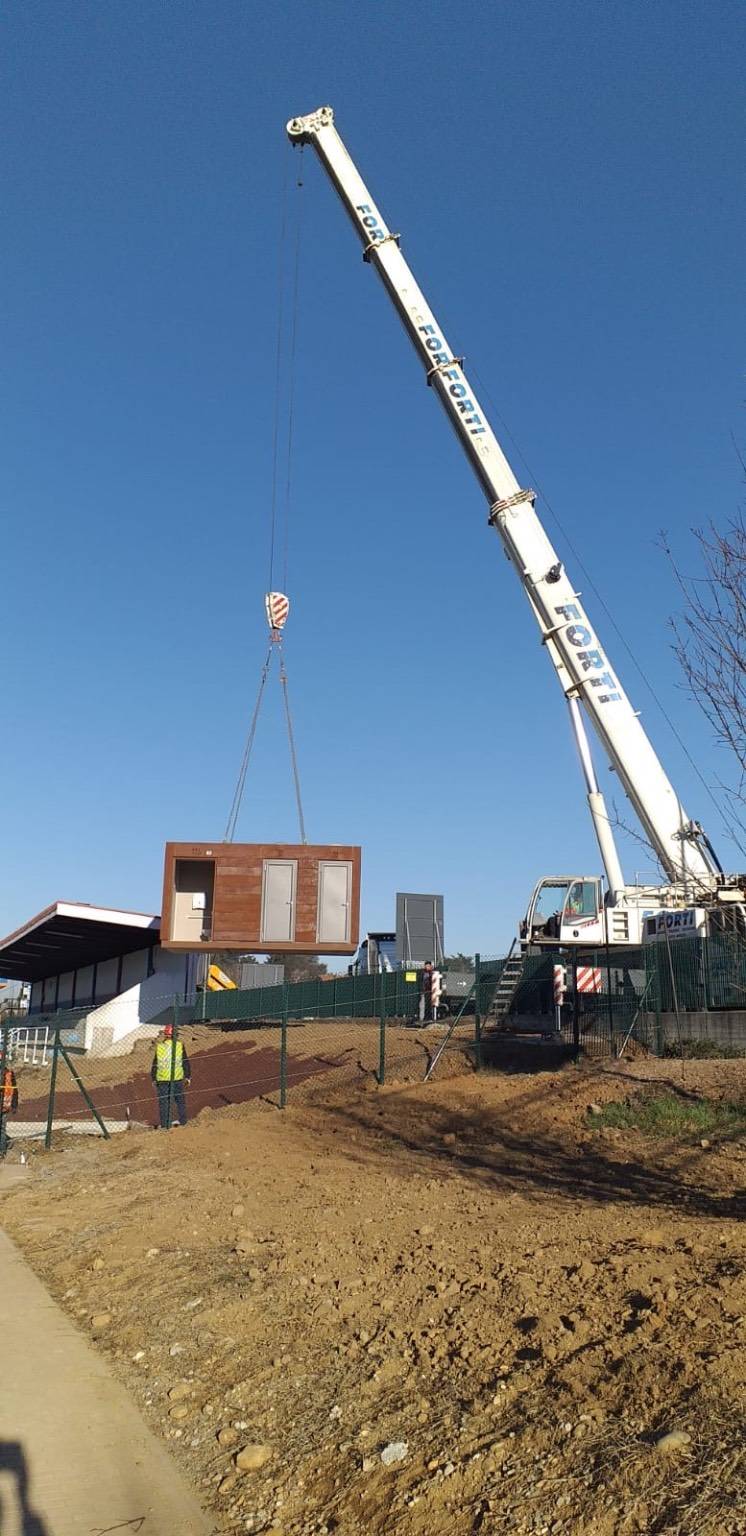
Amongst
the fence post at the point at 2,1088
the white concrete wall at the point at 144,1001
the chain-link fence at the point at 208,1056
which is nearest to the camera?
the fence post at the point at 2,1088

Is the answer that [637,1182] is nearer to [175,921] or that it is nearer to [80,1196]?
[80,1196]

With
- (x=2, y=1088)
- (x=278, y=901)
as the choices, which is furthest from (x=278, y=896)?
(x=2, y=1088)

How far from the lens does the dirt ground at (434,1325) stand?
421 cm

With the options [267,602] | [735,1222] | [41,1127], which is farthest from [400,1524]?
[267,602]

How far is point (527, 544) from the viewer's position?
23344mm

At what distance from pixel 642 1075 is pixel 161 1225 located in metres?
7.55

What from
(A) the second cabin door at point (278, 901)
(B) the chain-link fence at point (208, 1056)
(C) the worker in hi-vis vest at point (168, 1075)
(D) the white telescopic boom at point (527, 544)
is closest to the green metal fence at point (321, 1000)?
(B) the chain-link fence at point (208, 1056)

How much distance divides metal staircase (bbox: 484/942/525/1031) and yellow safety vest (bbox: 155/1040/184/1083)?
704cm

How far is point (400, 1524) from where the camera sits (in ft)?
13.7

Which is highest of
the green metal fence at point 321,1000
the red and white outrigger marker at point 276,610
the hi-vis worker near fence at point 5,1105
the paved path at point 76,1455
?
the red and white outrigger marker at point 276,610

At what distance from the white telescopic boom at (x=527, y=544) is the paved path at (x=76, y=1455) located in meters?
15.2

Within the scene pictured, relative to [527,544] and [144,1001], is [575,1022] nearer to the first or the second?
[527,544]

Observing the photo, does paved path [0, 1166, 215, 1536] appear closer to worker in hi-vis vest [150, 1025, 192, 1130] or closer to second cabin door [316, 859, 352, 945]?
worker in hi-vis vest [150, 1025, 192, 1130]

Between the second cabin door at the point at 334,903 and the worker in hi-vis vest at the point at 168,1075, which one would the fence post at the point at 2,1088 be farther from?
the second cabin door at the point at 334,903
